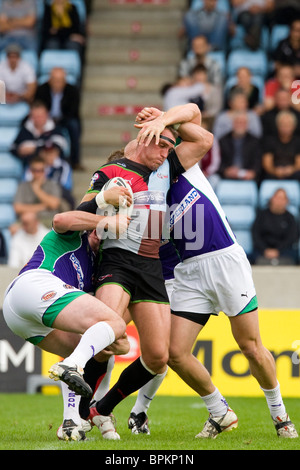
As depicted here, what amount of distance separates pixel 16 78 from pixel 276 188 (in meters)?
4.62

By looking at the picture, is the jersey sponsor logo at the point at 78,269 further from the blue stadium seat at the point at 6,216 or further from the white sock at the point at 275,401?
the blue stadium seat at the point at 6,216

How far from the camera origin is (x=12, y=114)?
1380cm

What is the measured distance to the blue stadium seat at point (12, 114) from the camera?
542 inches

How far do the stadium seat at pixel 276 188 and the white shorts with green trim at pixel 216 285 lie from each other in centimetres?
550

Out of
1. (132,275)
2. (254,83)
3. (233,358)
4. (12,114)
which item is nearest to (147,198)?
(132,275)

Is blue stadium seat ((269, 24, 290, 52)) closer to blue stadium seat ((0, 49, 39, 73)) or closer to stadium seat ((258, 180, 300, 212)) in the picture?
stadium seat ((258, 180, 300, 212))

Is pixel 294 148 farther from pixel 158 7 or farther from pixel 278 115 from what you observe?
pixel 158 7

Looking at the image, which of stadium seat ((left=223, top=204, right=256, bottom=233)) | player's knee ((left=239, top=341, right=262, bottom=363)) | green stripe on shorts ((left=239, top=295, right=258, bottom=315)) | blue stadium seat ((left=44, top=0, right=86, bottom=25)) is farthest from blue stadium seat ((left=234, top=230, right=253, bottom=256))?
player's knee ((left=239, top=341, right=262, bottom=363))

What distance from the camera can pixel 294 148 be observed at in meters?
12.6

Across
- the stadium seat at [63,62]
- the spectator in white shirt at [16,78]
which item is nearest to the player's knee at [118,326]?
the spectator in white shirt at [16,78]

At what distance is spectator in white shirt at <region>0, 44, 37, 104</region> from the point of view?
13.9 meters

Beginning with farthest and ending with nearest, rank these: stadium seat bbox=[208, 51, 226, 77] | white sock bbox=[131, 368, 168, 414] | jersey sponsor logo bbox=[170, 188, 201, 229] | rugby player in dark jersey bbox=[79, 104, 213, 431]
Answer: stadium seat bbox=[208, 51, 226, 77], white sock bbox=[131, 368, 168, 414], jersey sponsor logo bbox=[170, 188, 201, 229], rugby player in dark jersey bbox=[79, 104, 213, 431]

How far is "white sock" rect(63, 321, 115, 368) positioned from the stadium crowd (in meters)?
5.76

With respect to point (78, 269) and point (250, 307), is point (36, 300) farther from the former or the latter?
point (250, 307)
